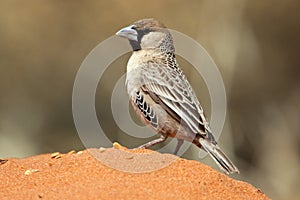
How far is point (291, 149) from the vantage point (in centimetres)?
1587

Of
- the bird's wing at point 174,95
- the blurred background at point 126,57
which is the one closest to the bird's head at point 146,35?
the bird's wing at point 174,95

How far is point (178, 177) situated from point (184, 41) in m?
7.00

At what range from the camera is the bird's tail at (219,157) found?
796 cm

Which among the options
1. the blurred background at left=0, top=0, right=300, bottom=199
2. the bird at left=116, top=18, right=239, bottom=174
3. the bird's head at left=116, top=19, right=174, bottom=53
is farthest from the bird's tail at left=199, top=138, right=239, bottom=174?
the blurred background at left=0, top=0, right=300, bottom=199

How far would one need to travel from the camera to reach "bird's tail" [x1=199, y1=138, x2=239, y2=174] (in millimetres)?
7959

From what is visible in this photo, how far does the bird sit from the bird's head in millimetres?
26

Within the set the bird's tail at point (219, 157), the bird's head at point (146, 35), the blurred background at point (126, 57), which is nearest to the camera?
the bird's tail at point (219, 157)

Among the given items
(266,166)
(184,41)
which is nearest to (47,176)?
(184,41)

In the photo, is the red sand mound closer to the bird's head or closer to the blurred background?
the bird's head

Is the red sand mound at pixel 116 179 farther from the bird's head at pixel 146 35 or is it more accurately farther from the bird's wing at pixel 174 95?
the bird's head at pixel 146 35

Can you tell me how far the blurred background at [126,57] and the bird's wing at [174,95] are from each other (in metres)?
5.80

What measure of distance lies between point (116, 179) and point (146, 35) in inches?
115

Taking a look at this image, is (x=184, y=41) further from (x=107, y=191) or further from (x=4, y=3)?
(x=107, y=191)

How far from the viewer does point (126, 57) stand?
48.0 ft
